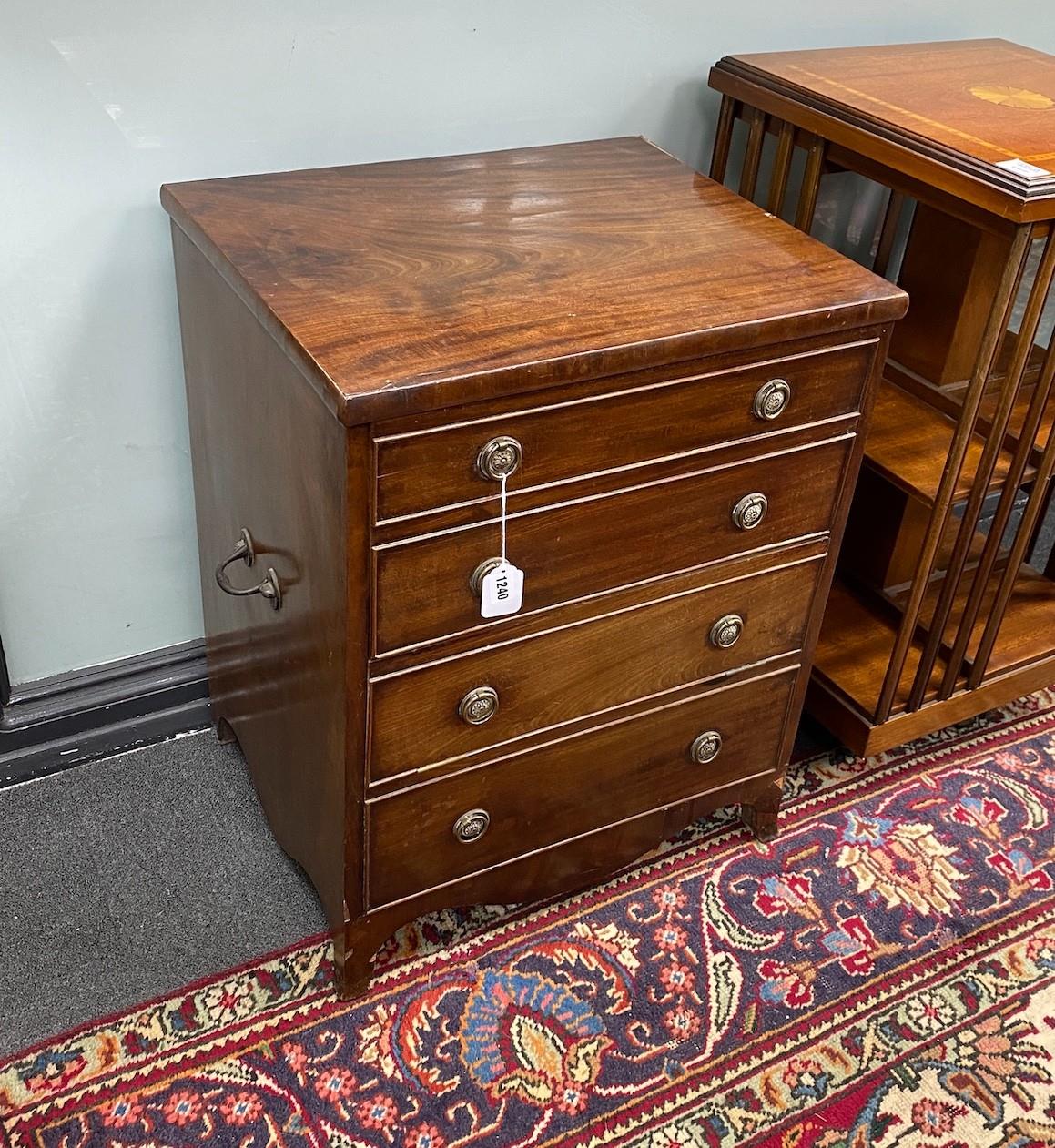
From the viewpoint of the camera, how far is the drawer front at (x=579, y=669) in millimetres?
1259

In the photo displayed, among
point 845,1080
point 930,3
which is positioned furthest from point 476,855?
point 930,3

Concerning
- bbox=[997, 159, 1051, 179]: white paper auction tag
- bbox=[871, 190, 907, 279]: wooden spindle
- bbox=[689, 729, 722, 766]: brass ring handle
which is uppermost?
bbox=[997, 159, 1051, 179]: white paper auction tag

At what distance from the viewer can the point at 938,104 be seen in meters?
1.51

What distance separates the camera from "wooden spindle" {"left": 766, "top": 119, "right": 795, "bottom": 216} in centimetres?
158

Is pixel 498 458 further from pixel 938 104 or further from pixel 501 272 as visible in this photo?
pixel 938 104

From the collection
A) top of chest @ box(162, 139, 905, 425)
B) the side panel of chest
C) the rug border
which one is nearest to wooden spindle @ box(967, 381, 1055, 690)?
the rug border

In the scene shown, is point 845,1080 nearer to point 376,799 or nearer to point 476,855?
point 476,855

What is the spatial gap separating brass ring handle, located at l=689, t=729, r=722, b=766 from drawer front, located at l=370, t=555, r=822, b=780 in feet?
A: 0.33

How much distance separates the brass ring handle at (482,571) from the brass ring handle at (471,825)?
320 millimetres

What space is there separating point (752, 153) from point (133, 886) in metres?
1.27

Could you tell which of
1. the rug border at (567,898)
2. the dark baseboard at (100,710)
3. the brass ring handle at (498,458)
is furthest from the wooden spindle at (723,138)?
the dark baseboard at (100,710)

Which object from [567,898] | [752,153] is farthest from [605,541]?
[752,153]

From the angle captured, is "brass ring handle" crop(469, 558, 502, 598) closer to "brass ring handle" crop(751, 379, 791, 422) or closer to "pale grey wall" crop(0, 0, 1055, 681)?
"brass ring handle" crop(751, 379, 791, 422)

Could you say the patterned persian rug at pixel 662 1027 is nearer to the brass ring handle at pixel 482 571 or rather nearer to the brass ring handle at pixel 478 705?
the brass ring handle at pixel 478 705
